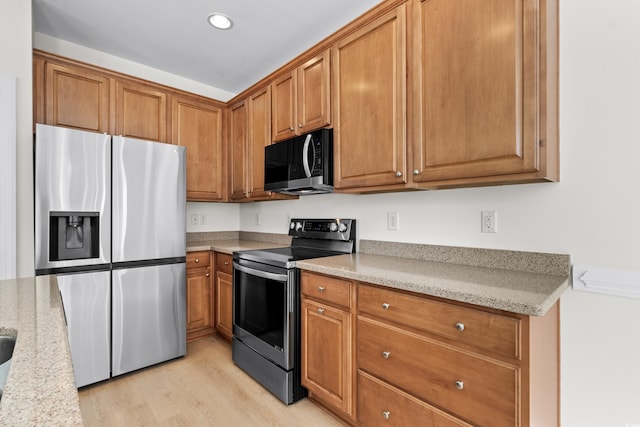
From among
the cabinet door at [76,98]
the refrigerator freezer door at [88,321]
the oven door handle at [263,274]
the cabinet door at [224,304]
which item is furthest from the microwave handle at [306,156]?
the cabinet door at [76,98]

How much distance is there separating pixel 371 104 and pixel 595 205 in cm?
120

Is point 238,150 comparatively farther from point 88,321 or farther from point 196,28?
point 88,321

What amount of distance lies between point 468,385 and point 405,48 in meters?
1.64

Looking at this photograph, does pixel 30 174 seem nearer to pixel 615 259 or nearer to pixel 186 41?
pixel 186 41

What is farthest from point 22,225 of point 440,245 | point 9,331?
point 440,245

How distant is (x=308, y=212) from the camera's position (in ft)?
9.32

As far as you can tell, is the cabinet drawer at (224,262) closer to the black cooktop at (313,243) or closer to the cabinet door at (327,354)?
the black cooktop at (313,243)

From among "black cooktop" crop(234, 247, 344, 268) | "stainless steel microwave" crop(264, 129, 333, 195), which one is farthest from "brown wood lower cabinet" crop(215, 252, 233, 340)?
"stainless steel microwave" crop(264, 129, 333, 195)

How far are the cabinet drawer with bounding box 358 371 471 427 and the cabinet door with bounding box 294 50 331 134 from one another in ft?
5.31

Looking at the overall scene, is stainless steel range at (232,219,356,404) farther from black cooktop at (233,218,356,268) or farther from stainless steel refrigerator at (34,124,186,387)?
stainless steel refrigerator at (34,124,186,387)

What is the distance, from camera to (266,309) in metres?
2.18

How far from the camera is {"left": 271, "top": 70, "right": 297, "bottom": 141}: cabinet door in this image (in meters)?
2.47

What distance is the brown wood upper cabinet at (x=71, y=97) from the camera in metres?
2.31

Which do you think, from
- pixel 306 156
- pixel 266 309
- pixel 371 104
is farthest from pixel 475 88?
pixel 266 309
